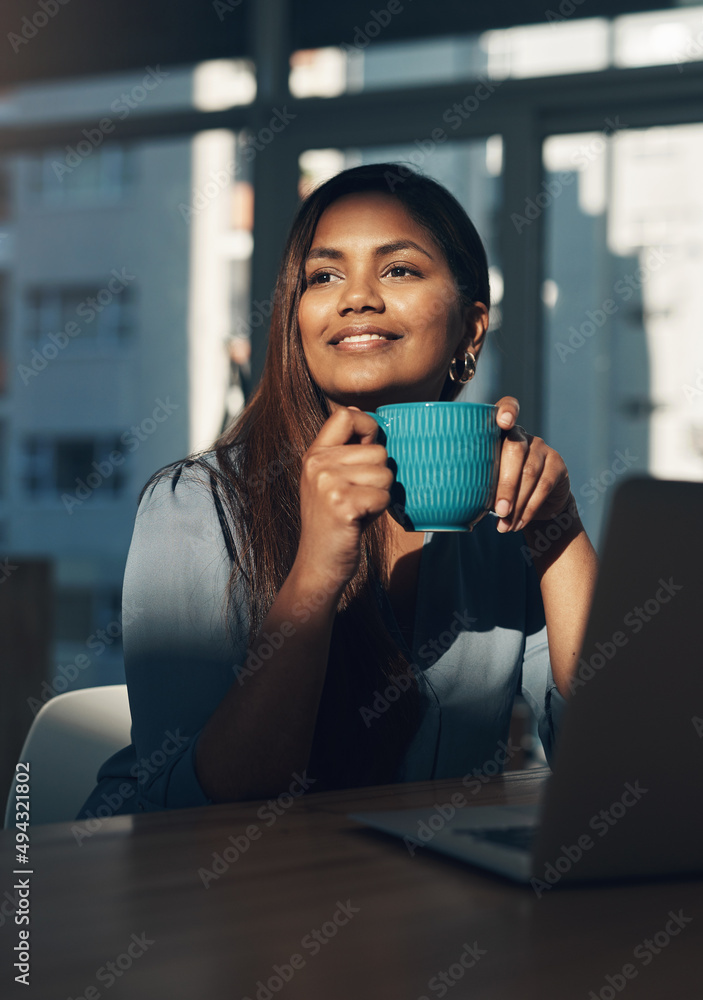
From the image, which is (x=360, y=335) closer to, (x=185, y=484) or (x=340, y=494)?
(x=185, y=484)

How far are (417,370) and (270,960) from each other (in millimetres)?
939

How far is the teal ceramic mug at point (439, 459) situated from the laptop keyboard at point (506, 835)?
0.88 feet

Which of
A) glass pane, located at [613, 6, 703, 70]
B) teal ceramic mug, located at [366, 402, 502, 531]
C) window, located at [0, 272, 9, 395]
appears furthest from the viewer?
window, located at [0, 272, 9, 395]

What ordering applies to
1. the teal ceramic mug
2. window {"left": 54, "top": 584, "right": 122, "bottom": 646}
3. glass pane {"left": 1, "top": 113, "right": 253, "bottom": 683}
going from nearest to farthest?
the teal ceramic mug
glass pane {"left": 1, "top": 113, "right": 253, "bottom": 683}
window {"left": 54, "top": 584, "right": 122, "bottom": 646}

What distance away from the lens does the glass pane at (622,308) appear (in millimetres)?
3354

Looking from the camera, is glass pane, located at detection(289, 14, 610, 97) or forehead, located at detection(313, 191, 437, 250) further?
glass pane, located at detection(289, 14, 610, 97)

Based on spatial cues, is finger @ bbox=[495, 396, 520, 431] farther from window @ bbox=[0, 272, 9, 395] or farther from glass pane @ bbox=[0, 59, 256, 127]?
window @ bbox=[0, 272, 9, 395]

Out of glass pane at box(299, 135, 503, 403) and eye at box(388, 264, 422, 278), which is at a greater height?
glass pane at box(299, 135, 503, 403)

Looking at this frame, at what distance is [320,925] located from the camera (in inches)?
20.6

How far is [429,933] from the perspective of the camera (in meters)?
0.52

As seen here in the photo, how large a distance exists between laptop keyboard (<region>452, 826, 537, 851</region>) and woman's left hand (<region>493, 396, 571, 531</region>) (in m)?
0.36

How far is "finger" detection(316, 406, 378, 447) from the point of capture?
2.89ft

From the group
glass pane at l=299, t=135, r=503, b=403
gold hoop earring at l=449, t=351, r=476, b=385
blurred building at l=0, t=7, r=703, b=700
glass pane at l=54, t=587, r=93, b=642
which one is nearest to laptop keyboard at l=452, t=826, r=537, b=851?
gold hoop earring at l=449, t=351, r=476, b=385

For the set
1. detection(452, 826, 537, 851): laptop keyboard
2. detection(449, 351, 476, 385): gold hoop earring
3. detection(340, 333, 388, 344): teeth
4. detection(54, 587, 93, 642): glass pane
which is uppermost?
detection(340, 333, 388, 344): teeth
